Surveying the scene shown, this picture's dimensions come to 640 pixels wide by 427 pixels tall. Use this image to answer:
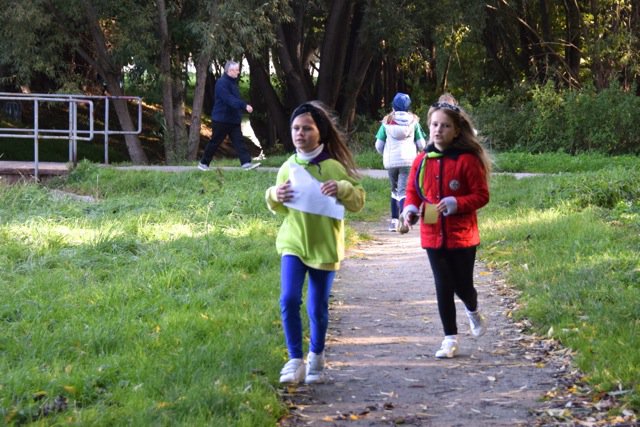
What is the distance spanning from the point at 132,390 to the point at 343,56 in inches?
991

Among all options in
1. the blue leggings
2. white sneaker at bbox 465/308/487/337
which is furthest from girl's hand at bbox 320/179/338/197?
white sneaker at bbox 465/308/487/337

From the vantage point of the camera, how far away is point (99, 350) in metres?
6.70

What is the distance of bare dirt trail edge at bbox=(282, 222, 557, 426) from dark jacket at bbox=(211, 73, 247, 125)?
8127mm

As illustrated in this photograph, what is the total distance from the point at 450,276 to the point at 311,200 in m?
1.34

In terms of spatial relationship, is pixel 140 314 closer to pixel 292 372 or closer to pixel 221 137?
pixel 292 372

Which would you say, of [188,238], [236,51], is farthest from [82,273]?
[236,51]

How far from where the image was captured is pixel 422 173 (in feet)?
22.9

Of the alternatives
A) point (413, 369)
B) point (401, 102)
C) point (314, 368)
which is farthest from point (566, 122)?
point (314, 368)

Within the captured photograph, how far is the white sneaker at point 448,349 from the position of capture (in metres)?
6.96

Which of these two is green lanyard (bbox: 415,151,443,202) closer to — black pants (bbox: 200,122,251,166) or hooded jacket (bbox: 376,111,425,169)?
hooded jacket (bbox: 376,111,425,169)

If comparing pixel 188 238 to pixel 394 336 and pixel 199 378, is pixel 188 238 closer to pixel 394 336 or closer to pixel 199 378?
pixel 394 336

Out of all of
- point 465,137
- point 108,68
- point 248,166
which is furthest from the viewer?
point 108,68

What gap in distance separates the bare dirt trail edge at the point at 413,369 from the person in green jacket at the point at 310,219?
0.39 meters

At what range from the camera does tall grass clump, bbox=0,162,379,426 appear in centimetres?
558
